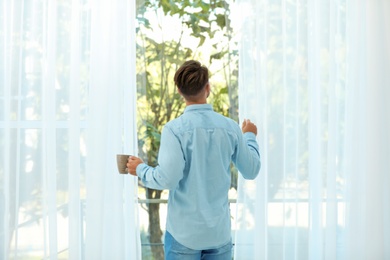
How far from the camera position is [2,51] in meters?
2.96

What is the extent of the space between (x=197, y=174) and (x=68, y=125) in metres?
1.09

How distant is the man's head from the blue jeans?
53cm

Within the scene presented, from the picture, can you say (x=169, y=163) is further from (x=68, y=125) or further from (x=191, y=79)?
(x=68, y=125)

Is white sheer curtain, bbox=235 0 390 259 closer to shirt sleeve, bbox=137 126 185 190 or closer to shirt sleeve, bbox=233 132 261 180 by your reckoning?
shirt sleeve, bbox=233 132 261 180

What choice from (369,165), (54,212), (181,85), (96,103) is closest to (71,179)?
(54,212)

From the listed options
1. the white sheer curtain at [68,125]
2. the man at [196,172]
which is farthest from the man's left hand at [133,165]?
the white sheer curtain at [68,125]

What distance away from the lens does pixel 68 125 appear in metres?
2.95

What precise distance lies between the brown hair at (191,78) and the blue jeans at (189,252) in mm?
546

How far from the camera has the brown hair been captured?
2088 mm

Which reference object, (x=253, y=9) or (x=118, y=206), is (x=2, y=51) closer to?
(x=118, y=206)

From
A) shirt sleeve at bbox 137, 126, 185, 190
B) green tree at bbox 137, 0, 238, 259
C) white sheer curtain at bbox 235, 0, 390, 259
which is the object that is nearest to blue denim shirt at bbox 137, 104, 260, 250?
shirt sleeve at bbox 137, 126, 185, 190

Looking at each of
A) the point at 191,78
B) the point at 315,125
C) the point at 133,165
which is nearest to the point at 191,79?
the point at 191,78

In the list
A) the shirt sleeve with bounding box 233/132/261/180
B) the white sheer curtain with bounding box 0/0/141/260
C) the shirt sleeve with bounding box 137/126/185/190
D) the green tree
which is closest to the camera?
the shirt sleeve with bounding box 137/126/185/190

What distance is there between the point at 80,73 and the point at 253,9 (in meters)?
0.93
